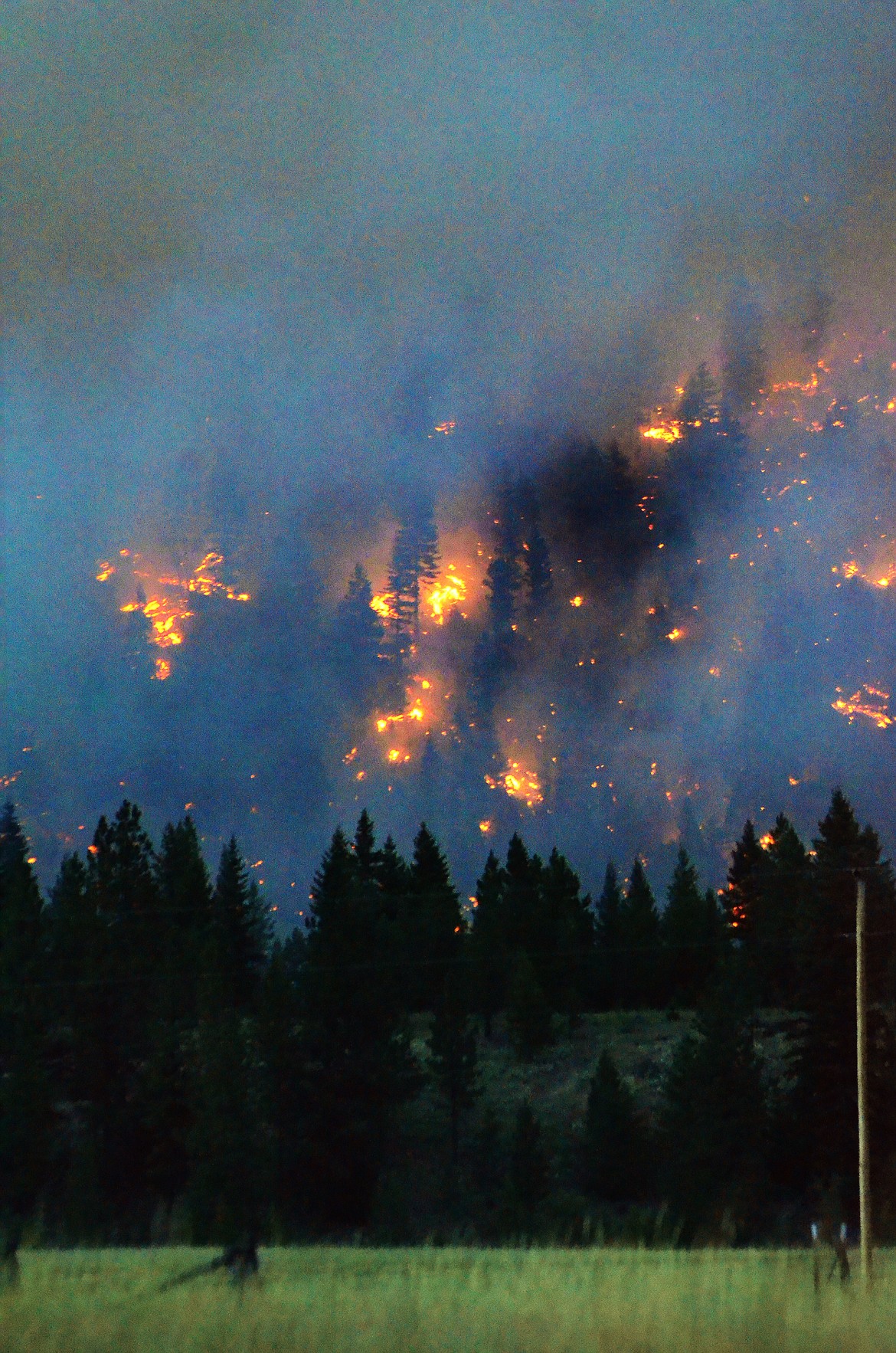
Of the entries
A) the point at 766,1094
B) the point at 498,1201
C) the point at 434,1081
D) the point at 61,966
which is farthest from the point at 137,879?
the point at 766,1094

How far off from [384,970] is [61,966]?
17464mm

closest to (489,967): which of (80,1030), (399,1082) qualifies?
(399,1082)

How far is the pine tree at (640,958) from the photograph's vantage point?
87.8 meters

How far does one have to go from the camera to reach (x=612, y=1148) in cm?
5634

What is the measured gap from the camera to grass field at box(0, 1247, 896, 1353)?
755cm

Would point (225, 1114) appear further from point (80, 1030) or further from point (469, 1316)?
point (469, 1316)

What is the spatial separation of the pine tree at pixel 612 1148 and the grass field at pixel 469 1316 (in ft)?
160

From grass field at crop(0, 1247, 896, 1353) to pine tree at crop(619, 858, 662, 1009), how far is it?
A: 8009cm

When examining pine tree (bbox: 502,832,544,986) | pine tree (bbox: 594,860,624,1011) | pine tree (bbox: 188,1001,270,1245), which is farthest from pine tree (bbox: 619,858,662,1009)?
pine tree (bbox: 188,1001,270,1245)

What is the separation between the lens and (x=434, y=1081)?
65.9 meters

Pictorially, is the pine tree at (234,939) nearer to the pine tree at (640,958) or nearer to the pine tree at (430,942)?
the pine tree at (430,942)

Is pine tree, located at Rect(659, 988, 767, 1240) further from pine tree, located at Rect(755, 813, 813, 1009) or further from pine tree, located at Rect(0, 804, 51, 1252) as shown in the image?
pine tree, located at Rect(0, 804, 51, 1252)

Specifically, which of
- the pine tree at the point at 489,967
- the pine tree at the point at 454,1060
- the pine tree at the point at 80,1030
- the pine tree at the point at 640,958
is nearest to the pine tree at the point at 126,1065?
the pine tree at the point at 80,1030

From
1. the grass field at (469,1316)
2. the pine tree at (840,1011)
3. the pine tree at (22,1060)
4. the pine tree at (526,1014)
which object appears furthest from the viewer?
the pine tree at (526,1014)
